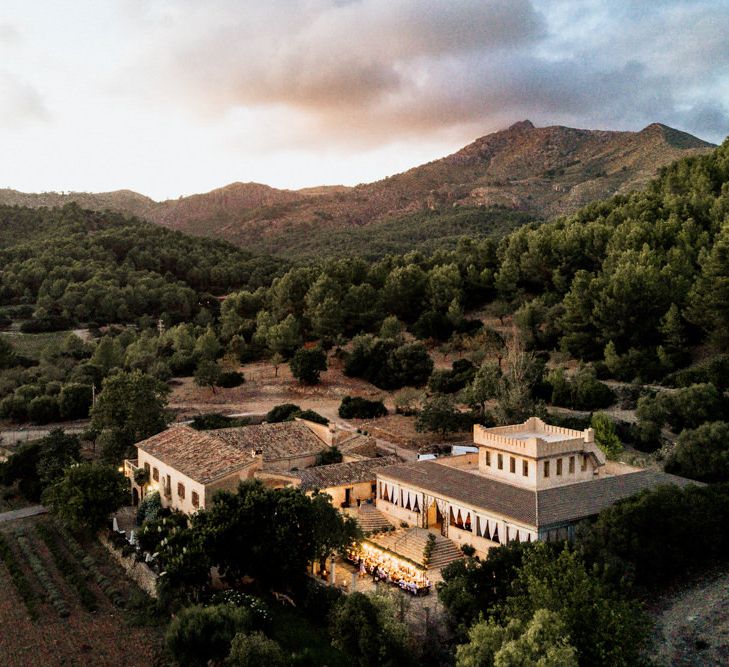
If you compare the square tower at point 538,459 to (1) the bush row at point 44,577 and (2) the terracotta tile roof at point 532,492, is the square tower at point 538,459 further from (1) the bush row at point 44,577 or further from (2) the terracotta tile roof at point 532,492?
(1) the bush row at point 44,577

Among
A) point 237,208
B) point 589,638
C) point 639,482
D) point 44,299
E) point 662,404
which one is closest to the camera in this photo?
point 589,638

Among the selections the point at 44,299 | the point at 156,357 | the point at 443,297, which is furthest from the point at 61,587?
the point at 44,299

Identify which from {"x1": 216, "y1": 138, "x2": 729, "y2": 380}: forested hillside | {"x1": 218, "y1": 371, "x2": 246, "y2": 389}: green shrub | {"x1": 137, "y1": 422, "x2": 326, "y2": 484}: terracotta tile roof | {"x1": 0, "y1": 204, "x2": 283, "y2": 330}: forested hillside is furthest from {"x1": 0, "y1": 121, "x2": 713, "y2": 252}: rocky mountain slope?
{"x1": 137, "y1": 422, "x2": 326, "y2": 484}: terracotta tile roof

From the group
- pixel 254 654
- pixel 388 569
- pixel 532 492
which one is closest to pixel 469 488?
pixel 532 492

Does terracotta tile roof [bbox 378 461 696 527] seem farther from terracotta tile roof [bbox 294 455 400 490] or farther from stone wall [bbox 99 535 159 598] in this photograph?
stone wall [bbox 99 535 159 598]

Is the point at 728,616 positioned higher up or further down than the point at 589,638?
further down

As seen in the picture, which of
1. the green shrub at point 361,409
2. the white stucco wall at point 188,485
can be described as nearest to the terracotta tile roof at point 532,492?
the white stucco wall at point 188,485

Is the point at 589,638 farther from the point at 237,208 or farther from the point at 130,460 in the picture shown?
the point at 237,208
